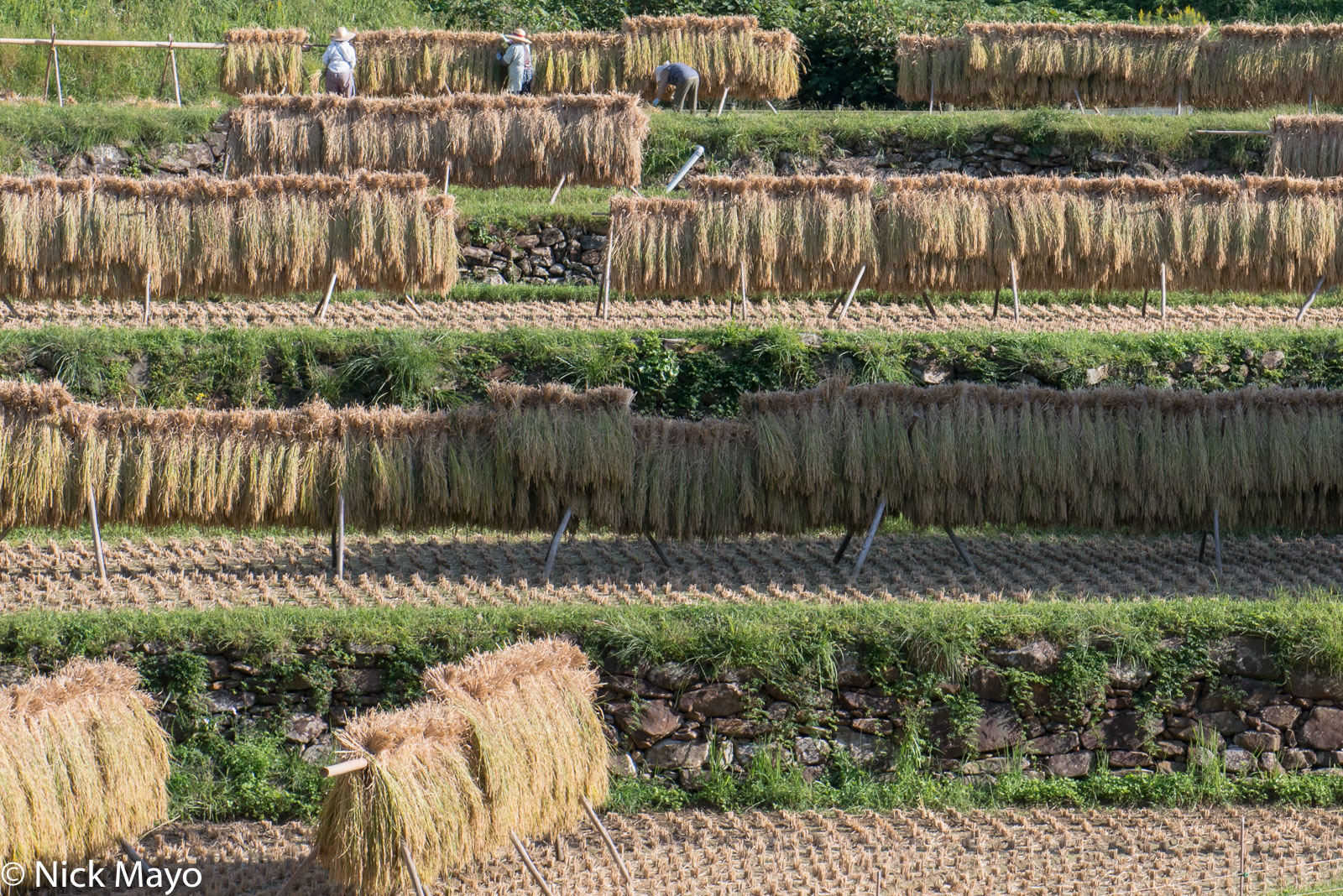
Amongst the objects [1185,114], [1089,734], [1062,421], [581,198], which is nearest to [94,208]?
[581,198]

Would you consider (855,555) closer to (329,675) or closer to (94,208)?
(329,675)

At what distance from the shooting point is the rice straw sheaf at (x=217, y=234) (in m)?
14.7

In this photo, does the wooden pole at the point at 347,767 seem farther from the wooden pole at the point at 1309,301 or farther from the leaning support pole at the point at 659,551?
the wooden pole at the point at 1309,301

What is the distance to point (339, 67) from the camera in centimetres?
1998

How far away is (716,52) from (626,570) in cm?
1153

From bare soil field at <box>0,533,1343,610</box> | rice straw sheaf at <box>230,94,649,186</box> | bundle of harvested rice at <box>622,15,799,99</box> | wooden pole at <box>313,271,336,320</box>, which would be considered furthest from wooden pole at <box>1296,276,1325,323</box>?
wooden pole at <box>313,271,336,320</box>

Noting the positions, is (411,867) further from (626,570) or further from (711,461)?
(711,461)

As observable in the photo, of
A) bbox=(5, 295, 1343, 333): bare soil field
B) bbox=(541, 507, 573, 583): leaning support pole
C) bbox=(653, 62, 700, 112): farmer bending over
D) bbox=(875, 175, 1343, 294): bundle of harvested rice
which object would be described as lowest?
bbox=(541, 507, 573, 583): leaning support pole

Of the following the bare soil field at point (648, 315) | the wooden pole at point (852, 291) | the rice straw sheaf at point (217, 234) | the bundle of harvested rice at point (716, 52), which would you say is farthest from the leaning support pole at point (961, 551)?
the bundle of harvested rice at point (716, 52)

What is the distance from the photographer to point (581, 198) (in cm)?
1864

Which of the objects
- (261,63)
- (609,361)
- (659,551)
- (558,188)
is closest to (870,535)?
(659,551)

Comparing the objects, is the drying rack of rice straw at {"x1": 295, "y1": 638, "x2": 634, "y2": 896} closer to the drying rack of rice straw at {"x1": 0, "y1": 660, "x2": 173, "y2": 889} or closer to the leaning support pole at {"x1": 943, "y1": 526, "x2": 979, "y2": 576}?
the drying rack of rice straw at {"x1": 0, "y1": 660, "x2": 173, "y2": 889}

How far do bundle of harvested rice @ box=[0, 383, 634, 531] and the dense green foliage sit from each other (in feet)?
7.30

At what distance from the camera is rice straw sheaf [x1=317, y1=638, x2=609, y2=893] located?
7.14 m
